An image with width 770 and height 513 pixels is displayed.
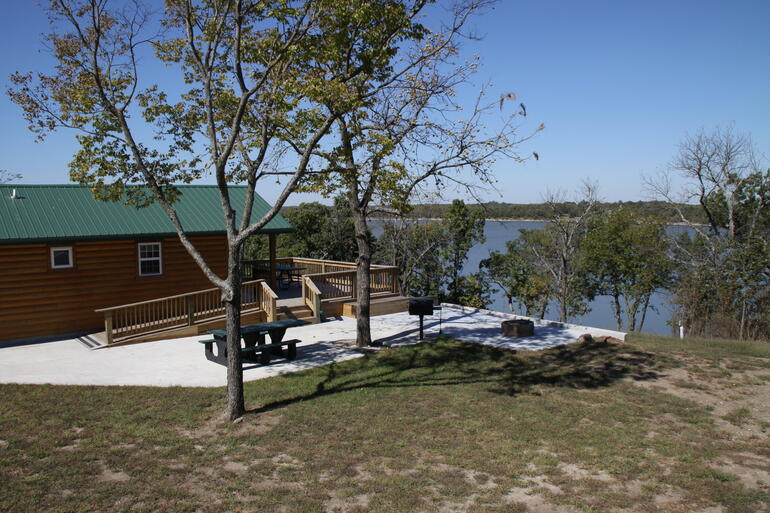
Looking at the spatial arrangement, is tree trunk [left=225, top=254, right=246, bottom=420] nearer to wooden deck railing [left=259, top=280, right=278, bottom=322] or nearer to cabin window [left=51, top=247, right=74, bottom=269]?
wooden deck railing [left=259, top=280, right=278, bottom=322]

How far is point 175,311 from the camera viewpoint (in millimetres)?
14203

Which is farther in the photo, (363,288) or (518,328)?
(518,328)

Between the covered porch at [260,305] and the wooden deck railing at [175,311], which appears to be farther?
the covered porch at [260,305]

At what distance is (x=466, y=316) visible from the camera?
17047 mm

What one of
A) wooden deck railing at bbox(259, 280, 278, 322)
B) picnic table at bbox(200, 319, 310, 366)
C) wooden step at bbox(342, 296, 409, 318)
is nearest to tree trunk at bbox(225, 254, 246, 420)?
picnic table at bbox(200, 319, 310, 366)

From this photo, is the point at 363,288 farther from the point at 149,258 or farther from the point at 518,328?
the point at 149,258

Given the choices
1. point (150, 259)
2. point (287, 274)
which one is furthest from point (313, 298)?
point (150, 259)

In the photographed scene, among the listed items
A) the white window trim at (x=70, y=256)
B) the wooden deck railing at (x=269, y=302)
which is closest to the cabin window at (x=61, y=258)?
the white window trim at (x=70, y=256)

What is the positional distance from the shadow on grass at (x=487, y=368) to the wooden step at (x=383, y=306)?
4184 mm

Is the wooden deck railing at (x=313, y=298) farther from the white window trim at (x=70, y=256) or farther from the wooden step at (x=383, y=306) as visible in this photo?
the white window trim at (x=70, y=256)

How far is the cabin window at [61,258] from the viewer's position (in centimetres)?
1368

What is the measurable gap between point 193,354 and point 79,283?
13.7ft

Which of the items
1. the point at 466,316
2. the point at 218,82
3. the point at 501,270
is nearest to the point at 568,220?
the point at 501,270

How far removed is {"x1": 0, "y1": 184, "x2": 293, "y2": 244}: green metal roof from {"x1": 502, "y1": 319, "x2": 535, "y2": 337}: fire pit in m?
7.02
